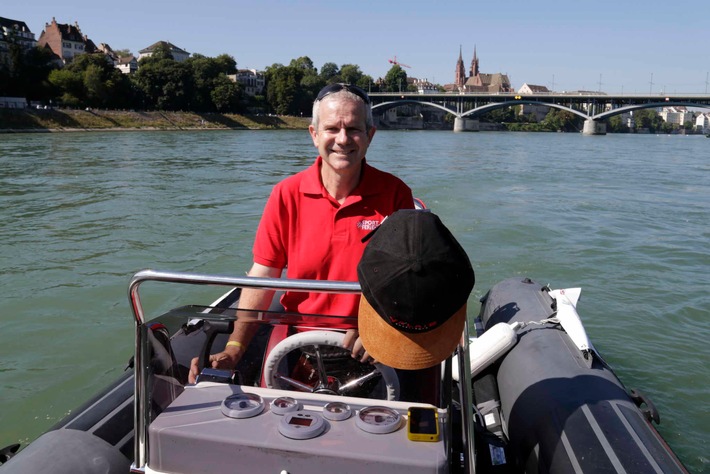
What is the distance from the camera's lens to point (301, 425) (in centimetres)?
184

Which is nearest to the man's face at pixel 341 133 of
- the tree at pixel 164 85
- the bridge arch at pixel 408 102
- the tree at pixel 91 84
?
the tree at pixel 91 84

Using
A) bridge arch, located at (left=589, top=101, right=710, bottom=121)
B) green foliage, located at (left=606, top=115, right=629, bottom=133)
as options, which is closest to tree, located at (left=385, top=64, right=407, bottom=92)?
green foliage, located at (left=606, top=115, right=629, bottom=133)

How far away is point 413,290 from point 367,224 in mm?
1092

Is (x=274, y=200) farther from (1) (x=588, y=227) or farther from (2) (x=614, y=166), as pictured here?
(2) (x=614, y=166)

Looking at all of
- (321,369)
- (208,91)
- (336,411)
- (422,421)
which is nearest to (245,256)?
(321,369)

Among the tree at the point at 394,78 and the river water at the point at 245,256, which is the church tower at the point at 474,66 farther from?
the river water at the point at 245,256

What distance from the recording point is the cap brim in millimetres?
1676

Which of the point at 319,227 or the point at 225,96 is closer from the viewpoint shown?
the point at 319,227

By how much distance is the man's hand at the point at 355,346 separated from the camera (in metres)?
2.04

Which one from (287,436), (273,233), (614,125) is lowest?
(287,436)

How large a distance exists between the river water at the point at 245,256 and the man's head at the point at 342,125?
126 inches

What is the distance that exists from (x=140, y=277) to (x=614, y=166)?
97.4 ft

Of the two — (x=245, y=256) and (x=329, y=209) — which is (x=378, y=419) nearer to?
(x=329, y=209)

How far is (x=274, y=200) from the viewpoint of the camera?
2.74 metres
